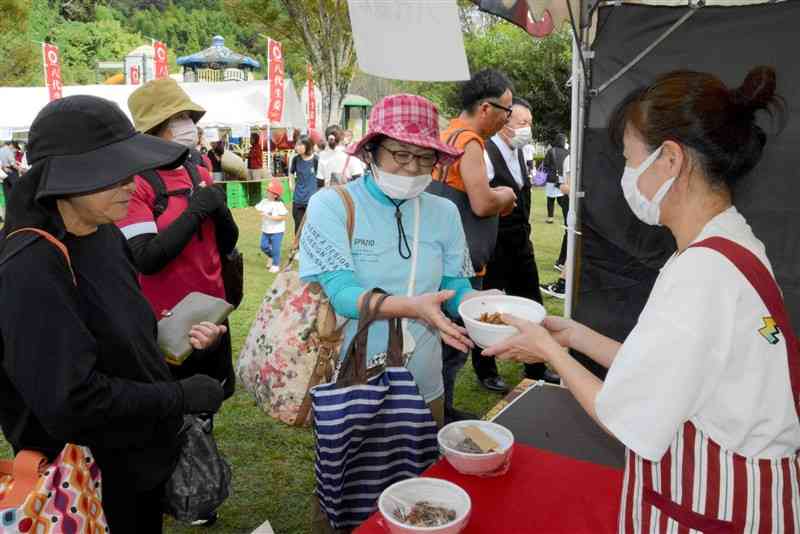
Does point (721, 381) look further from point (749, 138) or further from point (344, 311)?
point (344, 311)

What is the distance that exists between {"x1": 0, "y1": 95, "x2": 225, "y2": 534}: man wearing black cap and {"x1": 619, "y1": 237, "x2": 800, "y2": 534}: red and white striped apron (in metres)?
1.15

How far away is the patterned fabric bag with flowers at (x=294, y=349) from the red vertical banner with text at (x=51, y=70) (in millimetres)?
19703

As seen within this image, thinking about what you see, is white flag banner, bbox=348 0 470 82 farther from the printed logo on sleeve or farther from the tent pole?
the tent pole

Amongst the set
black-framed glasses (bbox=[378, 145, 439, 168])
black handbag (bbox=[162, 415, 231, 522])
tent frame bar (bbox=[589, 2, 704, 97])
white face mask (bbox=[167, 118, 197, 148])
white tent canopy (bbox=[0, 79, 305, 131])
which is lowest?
black handbag (bbox=[162, 415, 231, 522])

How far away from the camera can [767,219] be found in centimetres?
342

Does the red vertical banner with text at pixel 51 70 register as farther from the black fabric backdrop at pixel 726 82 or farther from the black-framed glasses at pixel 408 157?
the black-framed glasses at pixel 408 157

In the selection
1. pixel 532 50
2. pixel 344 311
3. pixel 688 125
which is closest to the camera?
pixel 688 125

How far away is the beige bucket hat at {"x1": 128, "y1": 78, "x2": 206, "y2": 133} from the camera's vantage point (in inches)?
106

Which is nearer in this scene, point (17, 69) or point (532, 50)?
point (532, 50)

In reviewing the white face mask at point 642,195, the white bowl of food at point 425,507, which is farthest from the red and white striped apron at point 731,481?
the white bowl of food at point 425,507

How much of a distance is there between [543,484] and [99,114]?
4.82ft

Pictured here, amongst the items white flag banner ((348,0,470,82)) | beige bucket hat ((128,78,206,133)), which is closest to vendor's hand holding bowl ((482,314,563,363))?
white flag banner ((348,0,470,82))

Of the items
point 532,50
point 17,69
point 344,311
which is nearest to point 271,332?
point 344,311

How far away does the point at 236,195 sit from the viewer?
15.9m
